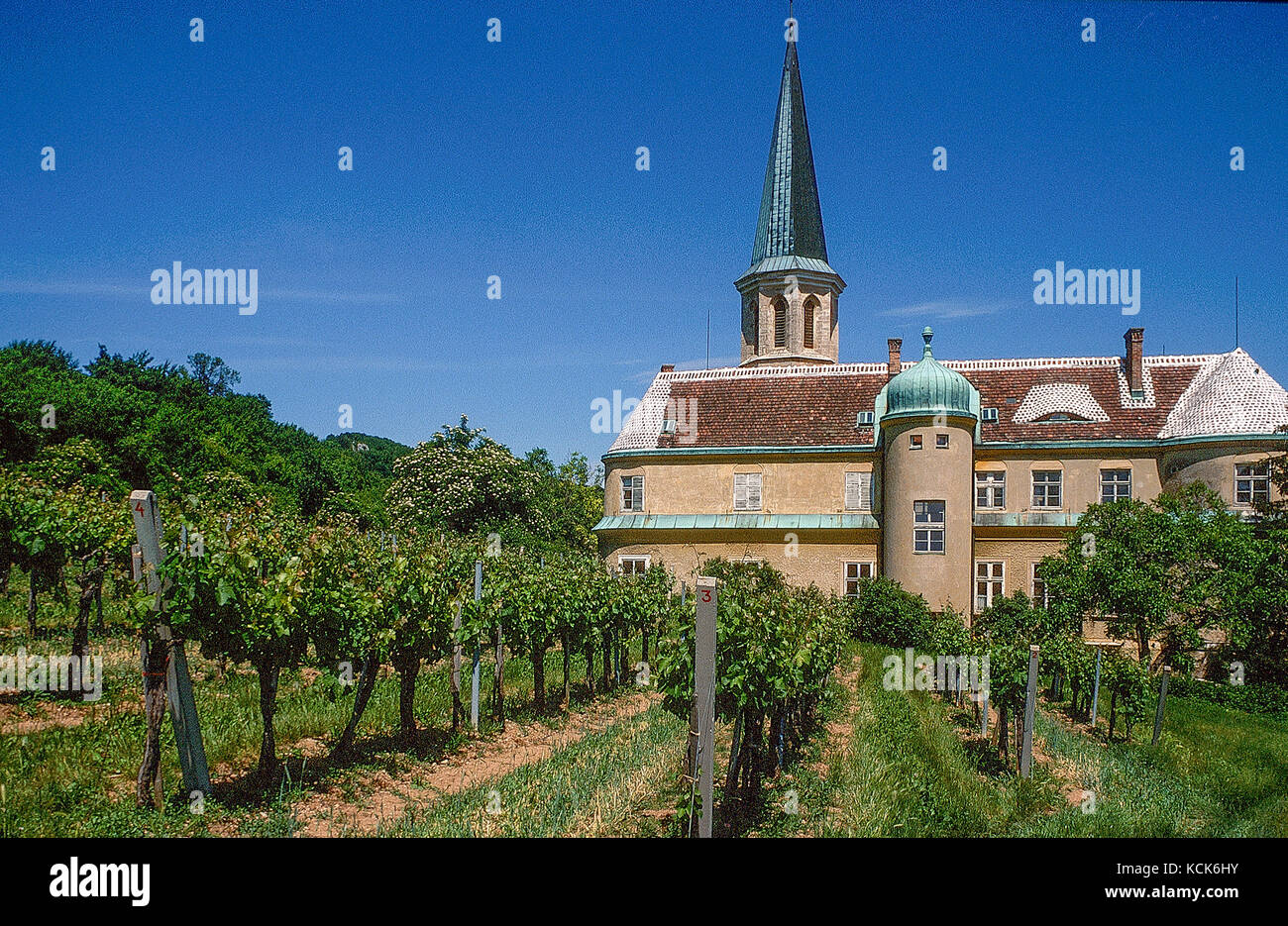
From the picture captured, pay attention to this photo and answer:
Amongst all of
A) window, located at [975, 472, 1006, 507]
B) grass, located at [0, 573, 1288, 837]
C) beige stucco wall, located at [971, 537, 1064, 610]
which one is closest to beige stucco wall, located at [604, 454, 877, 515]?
window, located at [975, 472, 1006, 507]

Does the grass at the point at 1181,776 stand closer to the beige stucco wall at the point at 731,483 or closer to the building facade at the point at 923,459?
the building facade at the point at 923,459

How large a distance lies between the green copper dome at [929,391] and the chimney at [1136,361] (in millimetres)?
6388

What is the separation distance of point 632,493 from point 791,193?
23391 millimetres

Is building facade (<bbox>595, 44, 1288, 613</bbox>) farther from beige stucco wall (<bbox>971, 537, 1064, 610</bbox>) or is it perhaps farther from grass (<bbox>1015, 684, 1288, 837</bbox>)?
grass (<bbox>1015, 684, 1288, 837</bbox>)

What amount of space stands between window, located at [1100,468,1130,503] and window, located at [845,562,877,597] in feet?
26.3

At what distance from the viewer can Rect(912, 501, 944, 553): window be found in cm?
2845

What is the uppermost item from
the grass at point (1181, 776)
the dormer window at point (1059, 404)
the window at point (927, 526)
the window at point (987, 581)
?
the dormer window at point (1059, 404)

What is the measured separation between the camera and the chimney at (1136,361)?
30328 mm

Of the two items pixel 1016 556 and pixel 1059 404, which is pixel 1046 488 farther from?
pixel 1059 404

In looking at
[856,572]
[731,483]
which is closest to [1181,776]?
[856,572]

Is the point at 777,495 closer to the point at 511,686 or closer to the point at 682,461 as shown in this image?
the point at 682,461

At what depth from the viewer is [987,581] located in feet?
97.0

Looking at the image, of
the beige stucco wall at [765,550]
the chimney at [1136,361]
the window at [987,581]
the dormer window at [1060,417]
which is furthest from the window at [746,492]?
the chimney at [1136,361]
